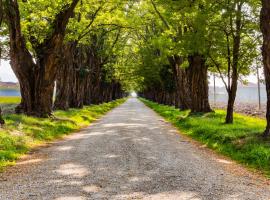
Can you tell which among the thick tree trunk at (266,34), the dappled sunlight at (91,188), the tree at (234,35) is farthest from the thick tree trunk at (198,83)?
the dappled sunlight at (91,188)

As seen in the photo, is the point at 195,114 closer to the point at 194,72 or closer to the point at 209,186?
the point at 194,72

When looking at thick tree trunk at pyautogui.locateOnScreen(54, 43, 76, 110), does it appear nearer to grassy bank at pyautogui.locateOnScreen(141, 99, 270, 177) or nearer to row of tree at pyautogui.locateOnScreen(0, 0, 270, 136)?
row of tree at pyautogui.locateOnScreen(0, 0, 270, 136)

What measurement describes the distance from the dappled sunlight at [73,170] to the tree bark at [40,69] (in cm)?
1215

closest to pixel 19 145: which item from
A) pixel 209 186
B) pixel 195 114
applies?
pixel 209 186

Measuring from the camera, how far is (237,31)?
20.1 metres

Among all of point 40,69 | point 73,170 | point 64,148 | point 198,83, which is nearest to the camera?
point 73,170

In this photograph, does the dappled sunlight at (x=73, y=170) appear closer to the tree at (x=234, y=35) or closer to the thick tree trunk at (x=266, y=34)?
the thick tree trunk at (x=266, y=34)

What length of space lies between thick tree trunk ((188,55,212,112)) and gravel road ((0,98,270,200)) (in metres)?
16.1

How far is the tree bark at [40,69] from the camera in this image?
22.2m

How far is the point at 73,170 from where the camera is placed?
10352 mm

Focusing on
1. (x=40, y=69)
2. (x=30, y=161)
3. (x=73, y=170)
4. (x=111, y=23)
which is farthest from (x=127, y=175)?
(x=111, y=23)

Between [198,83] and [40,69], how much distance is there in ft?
40.9

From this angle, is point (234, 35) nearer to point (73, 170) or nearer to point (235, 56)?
point (235, 56)

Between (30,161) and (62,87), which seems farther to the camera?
(62,87)
